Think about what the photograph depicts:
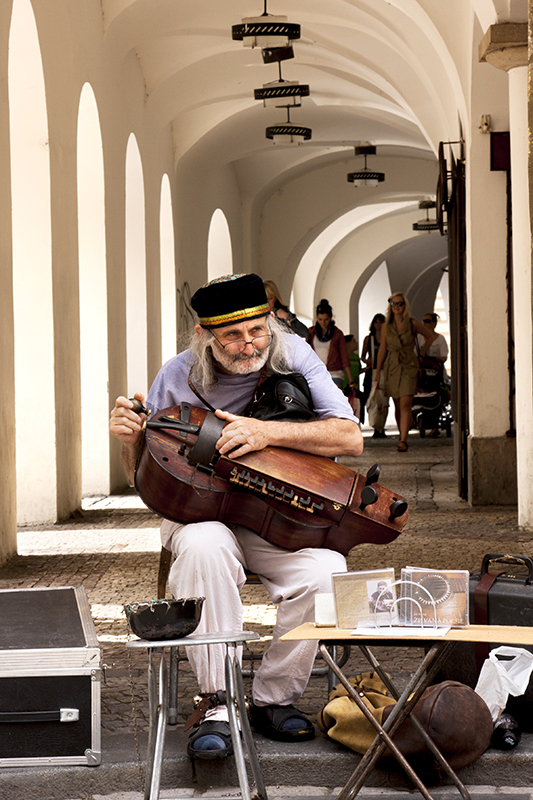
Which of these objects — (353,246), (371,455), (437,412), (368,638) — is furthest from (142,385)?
(353,246)

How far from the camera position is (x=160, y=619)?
2.60 metres

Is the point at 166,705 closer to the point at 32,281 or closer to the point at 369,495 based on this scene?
the point at 369,495

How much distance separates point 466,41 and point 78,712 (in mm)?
6859

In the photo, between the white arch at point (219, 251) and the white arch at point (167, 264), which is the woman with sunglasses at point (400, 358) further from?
the white arch at point (219, 251)

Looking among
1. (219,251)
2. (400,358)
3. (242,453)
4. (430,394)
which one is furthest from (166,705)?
(219,251)

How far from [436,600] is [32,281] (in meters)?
5.53

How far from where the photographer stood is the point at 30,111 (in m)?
7.66

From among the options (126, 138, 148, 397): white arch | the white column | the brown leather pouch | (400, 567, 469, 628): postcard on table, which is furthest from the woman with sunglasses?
(400, 567, 469, 628): postcard on table

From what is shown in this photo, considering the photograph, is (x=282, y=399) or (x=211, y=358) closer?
(x=282, y=399)

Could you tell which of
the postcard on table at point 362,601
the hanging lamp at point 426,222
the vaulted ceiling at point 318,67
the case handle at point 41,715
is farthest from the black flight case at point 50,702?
the hanging lamp at point 426,222

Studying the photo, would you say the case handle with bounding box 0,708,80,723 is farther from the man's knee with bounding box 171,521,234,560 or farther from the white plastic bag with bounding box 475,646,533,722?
A: the white plastic bag with bounding box 475,646,533,722

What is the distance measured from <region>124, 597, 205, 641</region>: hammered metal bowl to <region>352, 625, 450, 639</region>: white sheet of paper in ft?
1.34

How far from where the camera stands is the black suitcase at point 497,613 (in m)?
3.19

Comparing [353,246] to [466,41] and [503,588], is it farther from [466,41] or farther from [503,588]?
[503,588]
